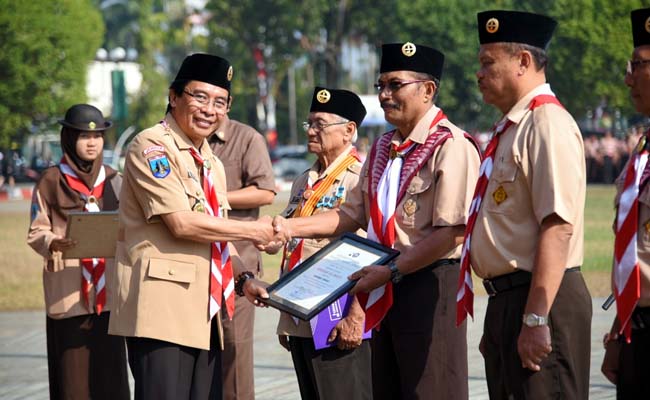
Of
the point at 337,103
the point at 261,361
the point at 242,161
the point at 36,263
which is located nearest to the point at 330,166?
the point at 337,103

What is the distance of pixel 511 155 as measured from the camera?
181 inches

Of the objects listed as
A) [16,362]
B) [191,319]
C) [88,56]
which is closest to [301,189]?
[191,319]

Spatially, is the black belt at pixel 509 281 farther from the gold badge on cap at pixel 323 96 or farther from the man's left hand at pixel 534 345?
the gold badge on cap at pixel 323 96

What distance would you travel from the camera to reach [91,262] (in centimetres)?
734

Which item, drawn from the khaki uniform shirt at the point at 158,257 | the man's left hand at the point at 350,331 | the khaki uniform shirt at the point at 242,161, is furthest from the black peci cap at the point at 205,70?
the khaki uniform shirt at the point at 242,161

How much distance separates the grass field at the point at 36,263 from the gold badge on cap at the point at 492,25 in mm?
8658

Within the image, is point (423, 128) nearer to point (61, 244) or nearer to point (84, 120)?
point (61, 244)

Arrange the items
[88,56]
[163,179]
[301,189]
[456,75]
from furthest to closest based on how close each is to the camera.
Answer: [456,75] < [88,56] < [301,189] < [163,179]

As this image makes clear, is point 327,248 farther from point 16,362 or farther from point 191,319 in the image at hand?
point 16,362

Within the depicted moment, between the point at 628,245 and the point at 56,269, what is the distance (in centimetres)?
Result: 406

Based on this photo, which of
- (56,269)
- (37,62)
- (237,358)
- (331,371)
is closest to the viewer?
(331,371)

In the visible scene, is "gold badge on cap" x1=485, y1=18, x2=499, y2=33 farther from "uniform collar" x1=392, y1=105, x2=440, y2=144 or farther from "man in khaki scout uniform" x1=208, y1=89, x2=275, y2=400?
"man in khaki scout uniform" x1=208, y1=89, x2=275, y2=400

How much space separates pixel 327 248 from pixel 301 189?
82 cm

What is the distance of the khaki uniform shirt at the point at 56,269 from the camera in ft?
23.8
